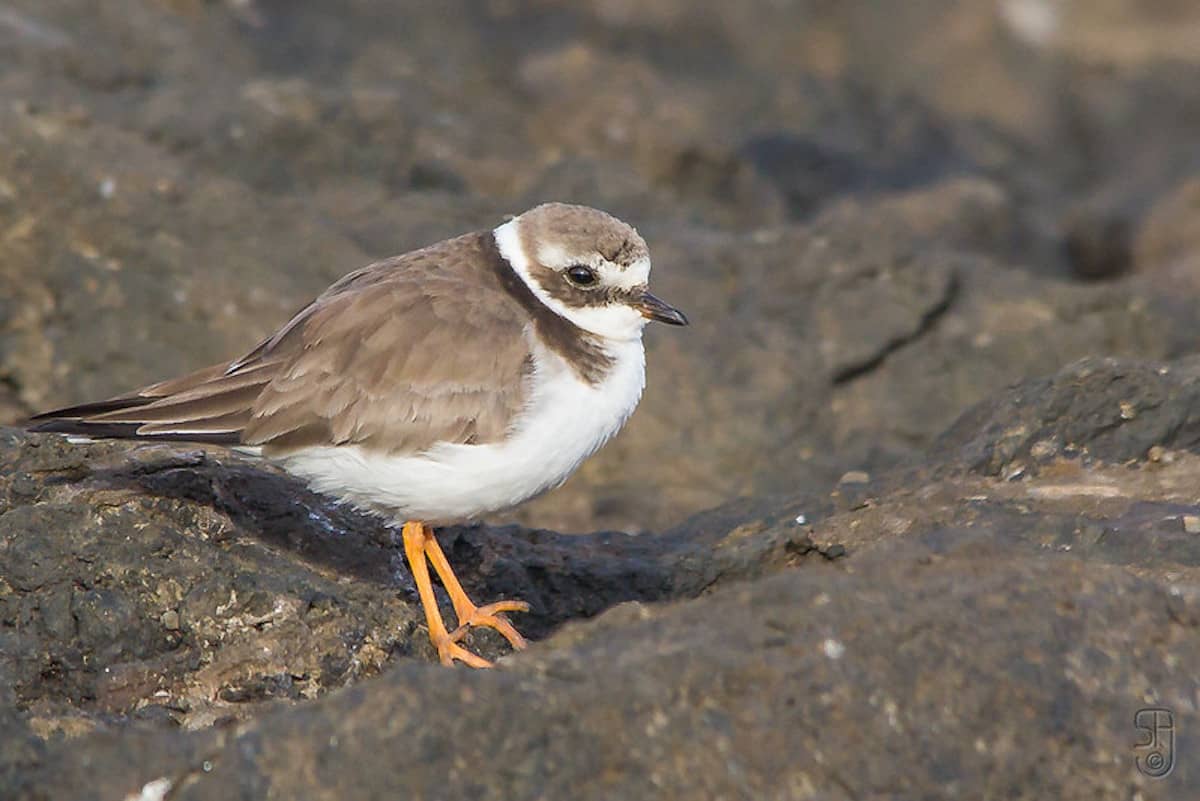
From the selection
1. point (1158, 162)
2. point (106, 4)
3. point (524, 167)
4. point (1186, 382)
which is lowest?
point (1158, 162)

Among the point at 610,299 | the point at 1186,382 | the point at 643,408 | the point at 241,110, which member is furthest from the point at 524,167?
the point at 1186,382

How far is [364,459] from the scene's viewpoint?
6.90m

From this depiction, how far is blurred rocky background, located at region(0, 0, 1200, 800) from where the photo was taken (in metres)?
4.61

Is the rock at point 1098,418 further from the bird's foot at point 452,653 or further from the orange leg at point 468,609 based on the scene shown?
the bird's foot at point 452,653

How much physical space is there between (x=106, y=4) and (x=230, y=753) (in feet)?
33.8

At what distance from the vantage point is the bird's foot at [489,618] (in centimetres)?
686

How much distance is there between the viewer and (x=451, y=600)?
23.9 feet

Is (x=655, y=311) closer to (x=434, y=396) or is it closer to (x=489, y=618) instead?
(x=434, y=396)

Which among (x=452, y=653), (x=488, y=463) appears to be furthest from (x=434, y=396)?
(x=452, y=653)

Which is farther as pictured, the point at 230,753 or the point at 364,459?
the point at 364,459

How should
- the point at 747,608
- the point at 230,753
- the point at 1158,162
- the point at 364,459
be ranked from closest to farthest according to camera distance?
the point at 230,753
the point at 747,608
the point at 364,459
the point at 1158,162

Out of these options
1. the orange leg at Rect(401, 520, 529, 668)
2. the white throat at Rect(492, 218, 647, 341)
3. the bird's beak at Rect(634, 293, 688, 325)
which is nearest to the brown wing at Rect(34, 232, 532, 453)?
the white throat at Rect(492, 218, 647, 341)

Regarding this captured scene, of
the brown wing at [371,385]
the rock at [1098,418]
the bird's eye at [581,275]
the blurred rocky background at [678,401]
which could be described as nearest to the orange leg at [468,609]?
the blurred rocky background at [678,401]

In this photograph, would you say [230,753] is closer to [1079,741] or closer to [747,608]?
[747,608]
